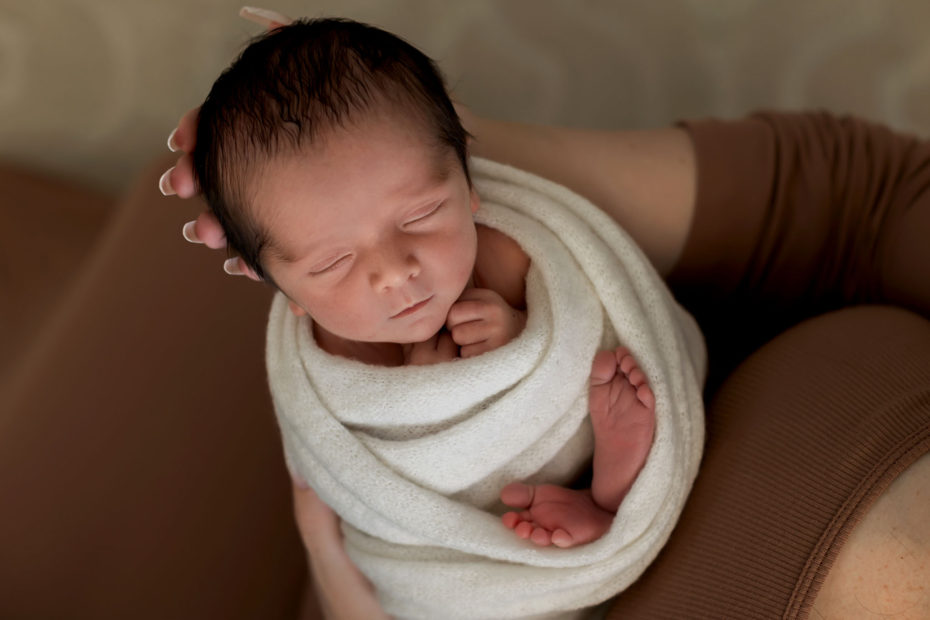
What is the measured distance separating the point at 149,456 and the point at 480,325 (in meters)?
0.63

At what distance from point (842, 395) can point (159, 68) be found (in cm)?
145

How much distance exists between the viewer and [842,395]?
2.75 feet

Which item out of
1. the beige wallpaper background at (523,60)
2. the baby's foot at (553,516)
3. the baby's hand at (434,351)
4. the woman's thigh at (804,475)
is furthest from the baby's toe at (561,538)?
the beige wallpaper background at (523,60)

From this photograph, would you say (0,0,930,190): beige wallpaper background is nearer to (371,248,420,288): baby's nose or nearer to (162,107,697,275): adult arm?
(162,107,697,275): adult arm

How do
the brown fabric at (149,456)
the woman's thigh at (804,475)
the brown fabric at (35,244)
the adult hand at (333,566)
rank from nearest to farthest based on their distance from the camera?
the woman's thigh at (804,475)
the adult hand at (333,566)
the brown fabric at (149,456)
the brown fabric at (35,244)

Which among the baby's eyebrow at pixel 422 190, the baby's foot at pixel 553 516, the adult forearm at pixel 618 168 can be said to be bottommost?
the baby's foot at pixel 553 516

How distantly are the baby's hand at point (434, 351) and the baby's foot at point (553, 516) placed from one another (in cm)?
17

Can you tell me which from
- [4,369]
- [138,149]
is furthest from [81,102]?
[4,369]

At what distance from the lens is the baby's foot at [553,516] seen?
0.85 metres

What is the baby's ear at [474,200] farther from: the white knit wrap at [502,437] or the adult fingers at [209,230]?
the adult fingers at [209,230]

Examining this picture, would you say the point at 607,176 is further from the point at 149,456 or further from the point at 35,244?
the point at 35,244

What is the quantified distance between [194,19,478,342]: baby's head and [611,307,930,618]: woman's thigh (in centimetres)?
37

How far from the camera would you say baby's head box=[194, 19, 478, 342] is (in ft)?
2.57

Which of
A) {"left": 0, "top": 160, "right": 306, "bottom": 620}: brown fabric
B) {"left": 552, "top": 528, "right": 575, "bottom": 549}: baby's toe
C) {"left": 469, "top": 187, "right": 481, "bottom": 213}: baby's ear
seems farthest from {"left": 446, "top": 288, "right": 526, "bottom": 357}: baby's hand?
{"left": 0, "top": 160, "right": 306, "bottom": 620}: brown fabric
